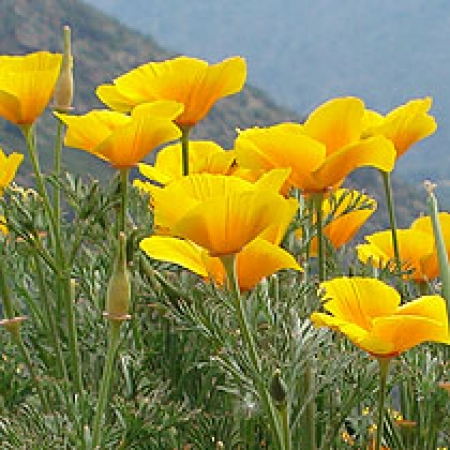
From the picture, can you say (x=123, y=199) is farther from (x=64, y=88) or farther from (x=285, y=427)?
(x=285, y=427)

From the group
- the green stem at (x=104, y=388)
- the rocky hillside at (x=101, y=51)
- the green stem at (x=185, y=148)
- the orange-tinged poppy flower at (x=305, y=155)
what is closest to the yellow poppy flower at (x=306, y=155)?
the orange-tinged poppy flower at (x=305, y=155)

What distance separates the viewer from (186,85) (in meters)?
0.90

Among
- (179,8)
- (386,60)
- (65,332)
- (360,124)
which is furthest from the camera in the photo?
(179,8)

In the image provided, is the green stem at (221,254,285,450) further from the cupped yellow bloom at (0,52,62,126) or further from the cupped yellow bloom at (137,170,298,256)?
the cupped yellow bloom at (0,52,62,126)

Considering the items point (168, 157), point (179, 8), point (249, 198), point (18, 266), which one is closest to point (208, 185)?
point (249, 198)

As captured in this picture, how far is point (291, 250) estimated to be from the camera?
33.5 inches

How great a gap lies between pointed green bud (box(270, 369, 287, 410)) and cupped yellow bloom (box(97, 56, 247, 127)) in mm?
370

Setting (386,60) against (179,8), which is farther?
(179,8)

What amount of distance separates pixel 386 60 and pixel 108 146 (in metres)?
135

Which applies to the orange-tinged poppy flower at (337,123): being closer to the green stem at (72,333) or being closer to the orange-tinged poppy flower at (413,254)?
the orange-tinged poppy flower at (413,254)

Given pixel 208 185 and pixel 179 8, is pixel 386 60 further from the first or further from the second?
pixel 208 185

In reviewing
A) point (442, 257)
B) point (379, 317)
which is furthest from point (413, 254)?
point (442, 257)

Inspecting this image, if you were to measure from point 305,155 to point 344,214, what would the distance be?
240mm

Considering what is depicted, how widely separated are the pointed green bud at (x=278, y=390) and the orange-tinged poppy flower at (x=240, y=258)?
10 cm
